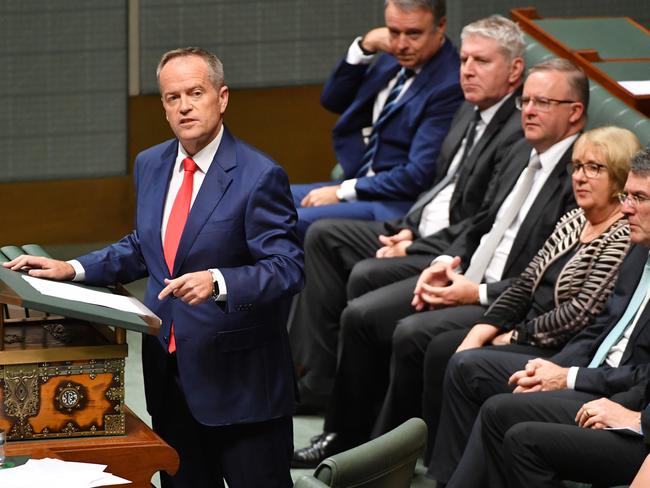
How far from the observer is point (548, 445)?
331 cm

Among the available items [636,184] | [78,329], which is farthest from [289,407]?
[636,184]

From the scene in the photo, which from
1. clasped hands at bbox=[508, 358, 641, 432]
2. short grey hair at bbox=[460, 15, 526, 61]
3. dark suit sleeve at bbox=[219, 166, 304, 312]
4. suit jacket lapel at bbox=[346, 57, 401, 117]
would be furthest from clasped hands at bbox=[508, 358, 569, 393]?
suit jacket lapel at bbox=[346, 57, 401, 117]

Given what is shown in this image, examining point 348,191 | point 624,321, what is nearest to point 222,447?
point 624,321

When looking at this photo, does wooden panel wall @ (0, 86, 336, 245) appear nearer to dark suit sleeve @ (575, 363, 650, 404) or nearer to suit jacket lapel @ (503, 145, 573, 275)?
suit jacket lapel @ (503, 145, 573, 275)

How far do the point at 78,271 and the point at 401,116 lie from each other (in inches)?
93.3

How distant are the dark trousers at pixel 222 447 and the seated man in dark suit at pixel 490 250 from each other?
1263 millimetres

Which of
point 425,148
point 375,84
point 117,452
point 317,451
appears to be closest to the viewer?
point 117,452

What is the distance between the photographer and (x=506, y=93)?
477cm

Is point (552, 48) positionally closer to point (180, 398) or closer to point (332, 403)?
point (332, 403)

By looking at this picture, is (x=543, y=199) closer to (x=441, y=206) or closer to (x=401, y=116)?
(x=441, y=206)

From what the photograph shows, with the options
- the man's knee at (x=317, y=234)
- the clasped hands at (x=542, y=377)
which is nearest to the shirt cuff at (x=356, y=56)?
the man's knee at (x=317, y=234)

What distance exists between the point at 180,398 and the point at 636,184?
4.36 feet

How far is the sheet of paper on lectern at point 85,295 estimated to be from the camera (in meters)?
2.70

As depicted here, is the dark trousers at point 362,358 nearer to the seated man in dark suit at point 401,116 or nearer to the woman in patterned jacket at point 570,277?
the woman in patterned jacket at point 570,277
